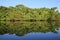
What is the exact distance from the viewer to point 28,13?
2158 inches

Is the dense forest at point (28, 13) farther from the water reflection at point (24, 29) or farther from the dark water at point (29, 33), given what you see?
the dark water at point (29, 33)

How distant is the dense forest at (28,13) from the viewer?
51.7 meters

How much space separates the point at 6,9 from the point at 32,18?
26.9 ft

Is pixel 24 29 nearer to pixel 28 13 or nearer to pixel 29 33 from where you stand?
pixel 29 33

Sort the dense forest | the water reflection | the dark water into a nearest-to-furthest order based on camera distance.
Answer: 1. the dark water
2. the water reflection
3. the dense forest

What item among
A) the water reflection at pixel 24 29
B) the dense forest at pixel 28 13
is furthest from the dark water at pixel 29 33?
the dense forest at pixel 28 13

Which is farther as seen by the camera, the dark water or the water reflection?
the water reflection

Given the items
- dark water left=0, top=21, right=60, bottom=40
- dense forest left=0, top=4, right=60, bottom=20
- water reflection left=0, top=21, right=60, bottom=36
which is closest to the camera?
dark water left=0, top=21, right=60, bottom=40

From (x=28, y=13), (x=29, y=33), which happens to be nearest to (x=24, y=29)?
(x=29, y=33)

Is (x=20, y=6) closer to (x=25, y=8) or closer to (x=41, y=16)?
(x=25, y=8)

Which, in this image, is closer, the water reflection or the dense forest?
the water reflection

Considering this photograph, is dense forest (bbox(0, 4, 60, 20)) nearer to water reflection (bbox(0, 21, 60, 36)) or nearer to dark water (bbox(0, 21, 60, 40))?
water reflection (bbox(0, 21, 60, 36))

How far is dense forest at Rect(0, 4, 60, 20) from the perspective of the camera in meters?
51.7

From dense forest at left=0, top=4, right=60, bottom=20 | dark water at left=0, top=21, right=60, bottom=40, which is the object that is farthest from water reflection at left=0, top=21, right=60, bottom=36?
dense forest at left=0, top=4, right=60, bottom=20
